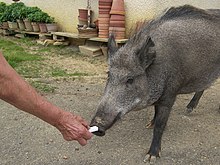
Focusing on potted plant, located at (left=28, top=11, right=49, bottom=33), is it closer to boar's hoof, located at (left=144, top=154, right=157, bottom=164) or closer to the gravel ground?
the gravel ground

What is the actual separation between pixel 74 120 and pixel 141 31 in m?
1.69

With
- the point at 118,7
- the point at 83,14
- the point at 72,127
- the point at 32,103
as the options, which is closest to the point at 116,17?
the point at 118,7

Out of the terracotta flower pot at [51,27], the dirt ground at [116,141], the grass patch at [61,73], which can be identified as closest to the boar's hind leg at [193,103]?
the dirt ground at [116,141]

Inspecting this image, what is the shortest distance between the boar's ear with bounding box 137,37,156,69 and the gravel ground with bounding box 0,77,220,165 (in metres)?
0.99

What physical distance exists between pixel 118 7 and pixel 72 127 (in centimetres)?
502

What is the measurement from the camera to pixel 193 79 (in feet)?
12.8

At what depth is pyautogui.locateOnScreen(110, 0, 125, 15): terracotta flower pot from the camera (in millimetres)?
6891

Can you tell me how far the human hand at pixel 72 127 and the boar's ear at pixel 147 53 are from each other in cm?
117

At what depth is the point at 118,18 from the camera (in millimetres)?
6910

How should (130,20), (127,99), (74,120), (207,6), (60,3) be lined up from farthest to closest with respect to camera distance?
(60,3)
(130,20)
(207,6)
(127,99)
(74,120)

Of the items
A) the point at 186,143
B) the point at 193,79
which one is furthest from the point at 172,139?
the point at 193,79

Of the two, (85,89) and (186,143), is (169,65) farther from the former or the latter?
(85,89)

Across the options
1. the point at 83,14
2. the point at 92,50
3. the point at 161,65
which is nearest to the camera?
the point at 161,65

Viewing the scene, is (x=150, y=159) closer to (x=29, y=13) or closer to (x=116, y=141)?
(x=116, y=141)
